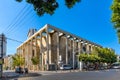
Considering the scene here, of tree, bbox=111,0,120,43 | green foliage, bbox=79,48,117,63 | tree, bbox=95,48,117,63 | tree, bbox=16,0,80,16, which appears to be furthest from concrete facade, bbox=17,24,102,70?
tree, bbox=16,0,80,16

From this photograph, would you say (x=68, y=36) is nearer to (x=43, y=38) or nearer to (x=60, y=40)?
(x=60, y=40)

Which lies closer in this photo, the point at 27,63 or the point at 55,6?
the point at 55,6

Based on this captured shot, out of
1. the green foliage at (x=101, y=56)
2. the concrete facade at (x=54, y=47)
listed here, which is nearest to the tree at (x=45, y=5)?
the green foliage at (x=101, y=56)

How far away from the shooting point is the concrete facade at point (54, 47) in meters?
119

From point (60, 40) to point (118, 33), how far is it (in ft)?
360

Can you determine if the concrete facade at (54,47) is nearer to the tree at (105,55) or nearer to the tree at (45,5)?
the tree at (105,55)

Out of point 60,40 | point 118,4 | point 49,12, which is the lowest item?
point 49,12

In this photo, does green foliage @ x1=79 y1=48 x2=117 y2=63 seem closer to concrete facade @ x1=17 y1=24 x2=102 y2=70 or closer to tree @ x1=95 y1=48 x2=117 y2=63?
tree @ x1=95 y1=48 x2=117 y2=63

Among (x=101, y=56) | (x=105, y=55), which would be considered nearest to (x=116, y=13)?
(x=101, y=56)

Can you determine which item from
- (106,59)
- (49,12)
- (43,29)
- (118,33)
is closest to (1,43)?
(118,33)

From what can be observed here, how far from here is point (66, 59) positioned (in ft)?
405

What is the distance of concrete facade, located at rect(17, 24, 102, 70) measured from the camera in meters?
119

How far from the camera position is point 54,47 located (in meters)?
127

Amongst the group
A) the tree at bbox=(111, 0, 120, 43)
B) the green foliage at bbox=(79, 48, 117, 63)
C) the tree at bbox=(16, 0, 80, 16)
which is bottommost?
the tree at bbox=(16, 0, 80, 16)
